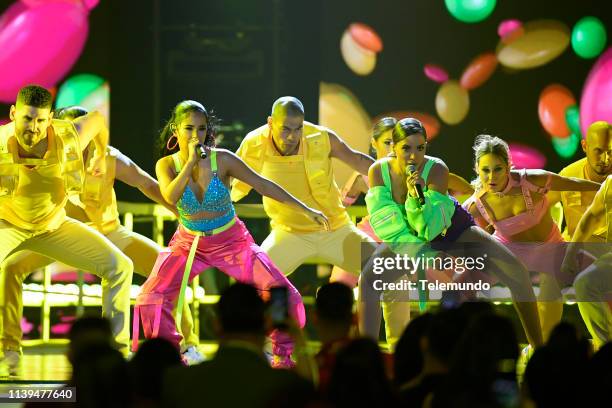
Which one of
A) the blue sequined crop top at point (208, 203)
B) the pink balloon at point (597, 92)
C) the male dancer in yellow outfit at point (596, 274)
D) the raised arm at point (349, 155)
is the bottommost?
the male dancer in yellow outfit at point (596, 274)

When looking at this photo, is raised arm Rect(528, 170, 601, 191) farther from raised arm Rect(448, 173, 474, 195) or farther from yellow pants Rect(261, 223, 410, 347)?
yellow pants Rect(261, 223, 410, 347)

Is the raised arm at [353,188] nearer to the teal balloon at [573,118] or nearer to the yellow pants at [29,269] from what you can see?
the yellow pants at [29,269]

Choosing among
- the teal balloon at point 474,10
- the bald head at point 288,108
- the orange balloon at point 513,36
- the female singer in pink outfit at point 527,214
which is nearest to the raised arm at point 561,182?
the female singer in pink outfit at point 527,214

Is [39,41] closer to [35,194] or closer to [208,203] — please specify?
[35,194]

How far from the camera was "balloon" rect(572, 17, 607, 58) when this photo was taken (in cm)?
815

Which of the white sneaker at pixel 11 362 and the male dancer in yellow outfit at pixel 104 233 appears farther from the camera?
the male dancer in yellow outfit at pixel 104 233

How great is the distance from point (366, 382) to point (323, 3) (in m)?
5.14

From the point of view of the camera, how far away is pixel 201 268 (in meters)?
5.93

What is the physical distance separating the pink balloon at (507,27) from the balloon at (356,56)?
0.83m

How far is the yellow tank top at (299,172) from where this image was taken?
21.5ft

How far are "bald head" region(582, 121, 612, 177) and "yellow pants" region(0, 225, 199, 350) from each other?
238 centimetres

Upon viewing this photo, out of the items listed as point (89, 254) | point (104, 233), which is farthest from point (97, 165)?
point (89, 254)

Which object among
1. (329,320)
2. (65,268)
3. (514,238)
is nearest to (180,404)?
(329,320)

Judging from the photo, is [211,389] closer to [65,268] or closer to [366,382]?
[366,382]
